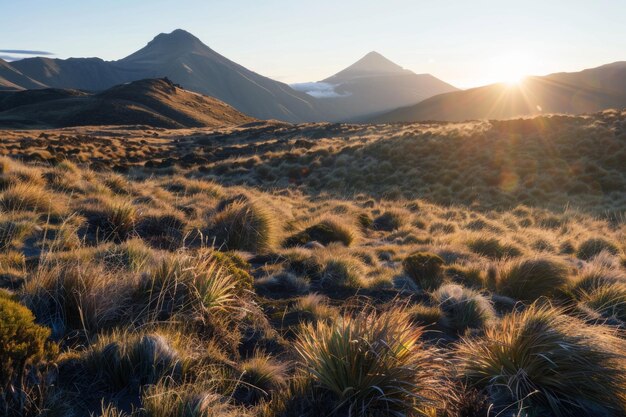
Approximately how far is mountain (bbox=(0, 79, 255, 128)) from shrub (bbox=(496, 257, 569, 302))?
3525 inches

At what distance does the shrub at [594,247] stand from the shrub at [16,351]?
36.0 feet

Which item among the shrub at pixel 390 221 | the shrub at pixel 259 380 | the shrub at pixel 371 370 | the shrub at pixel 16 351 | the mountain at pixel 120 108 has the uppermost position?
the mountain at pixel 120 108

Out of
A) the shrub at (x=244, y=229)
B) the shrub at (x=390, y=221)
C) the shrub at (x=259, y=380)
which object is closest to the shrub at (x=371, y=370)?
the shrub at (x=259, y=380)

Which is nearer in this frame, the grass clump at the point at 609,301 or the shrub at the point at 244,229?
the grass clump at the point at 609,301

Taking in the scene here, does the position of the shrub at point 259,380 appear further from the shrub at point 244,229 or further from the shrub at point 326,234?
the shrub at point 326,234

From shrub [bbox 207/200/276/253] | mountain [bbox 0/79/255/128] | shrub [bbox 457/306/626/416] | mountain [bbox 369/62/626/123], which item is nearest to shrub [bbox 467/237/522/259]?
shrub [bbox 207/200/276/253]

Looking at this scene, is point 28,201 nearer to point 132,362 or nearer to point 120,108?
point 132,362

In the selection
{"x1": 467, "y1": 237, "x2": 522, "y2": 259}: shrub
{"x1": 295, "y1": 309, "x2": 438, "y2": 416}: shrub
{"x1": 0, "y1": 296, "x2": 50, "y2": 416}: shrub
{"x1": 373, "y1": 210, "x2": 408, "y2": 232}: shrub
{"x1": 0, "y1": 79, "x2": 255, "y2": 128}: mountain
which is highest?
{"x1": 0, "y1": 79, "x2": 255, "y2": 128}: mountain

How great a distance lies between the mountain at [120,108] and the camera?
9325 cm

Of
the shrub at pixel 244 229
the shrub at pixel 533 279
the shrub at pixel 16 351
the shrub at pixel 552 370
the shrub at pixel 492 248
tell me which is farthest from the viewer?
the shrub at pixel 492 248

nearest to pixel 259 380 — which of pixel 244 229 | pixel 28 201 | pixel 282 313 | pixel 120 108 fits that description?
pixel 282 313

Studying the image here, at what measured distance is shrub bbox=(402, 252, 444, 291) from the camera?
7321mm

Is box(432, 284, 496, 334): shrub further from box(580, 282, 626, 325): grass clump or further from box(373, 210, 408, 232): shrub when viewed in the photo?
box(373, 210, 408, 232): shrub

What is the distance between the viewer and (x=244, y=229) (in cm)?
879
